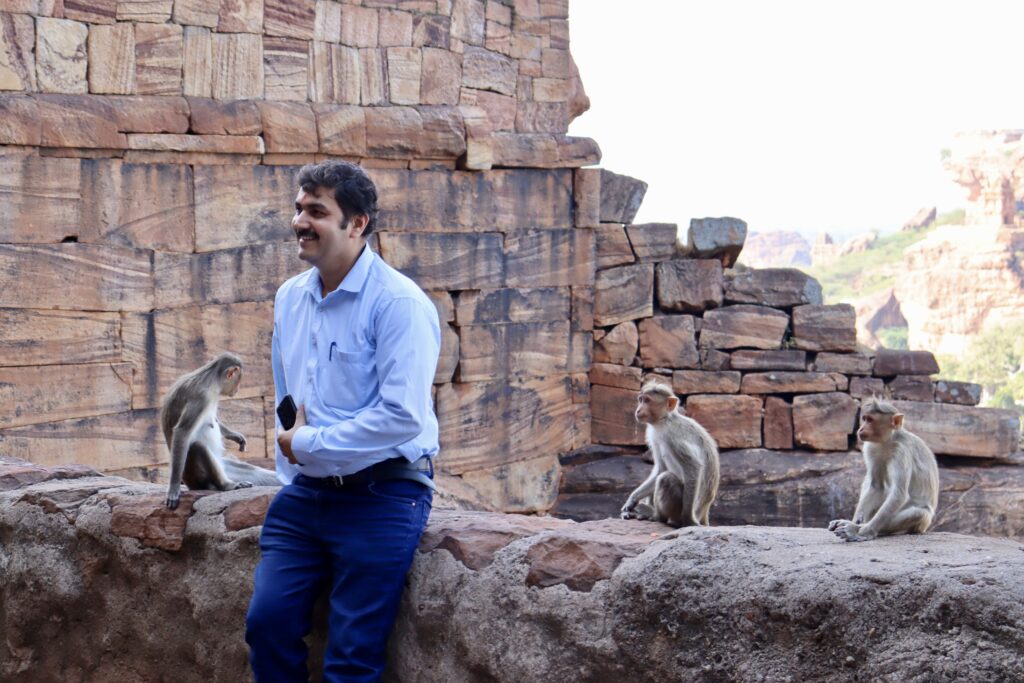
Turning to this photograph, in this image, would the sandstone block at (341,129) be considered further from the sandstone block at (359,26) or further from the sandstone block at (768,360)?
the sandstone block at (768,360)

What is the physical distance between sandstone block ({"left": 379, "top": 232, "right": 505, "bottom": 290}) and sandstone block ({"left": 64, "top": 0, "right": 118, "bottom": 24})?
10.7 feet

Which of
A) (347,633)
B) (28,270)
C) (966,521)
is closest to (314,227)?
(347,633)

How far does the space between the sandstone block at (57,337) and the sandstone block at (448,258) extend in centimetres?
287

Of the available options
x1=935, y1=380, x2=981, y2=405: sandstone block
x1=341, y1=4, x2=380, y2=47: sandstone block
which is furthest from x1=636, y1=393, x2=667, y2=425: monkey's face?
x1=935, y1=380, x2=981, y2=405: sandstone block

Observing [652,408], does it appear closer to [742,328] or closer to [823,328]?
[742,328]

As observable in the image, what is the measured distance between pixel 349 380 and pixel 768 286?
37.7ft

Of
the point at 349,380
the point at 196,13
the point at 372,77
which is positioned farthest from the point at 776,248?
the point at 349,380

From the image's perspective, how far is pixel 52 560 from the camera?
477cm

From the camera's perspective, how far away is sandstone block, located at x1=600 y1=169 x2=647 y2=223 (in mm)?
14617

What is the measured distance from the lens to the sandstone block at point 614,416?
1455 centimetres

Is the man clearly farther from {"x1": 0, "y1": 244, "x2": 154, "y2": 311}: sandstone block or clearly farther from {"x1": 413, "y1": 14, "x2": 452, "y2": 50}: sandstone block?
{"x1": 413, "y1": 14, "x2": 452, "y2": 50}: sandstone block

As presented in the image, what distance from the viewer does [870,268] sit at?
204ft

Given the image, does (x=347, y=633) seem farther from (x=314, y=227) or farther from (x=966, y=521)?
(x=966, y=521)

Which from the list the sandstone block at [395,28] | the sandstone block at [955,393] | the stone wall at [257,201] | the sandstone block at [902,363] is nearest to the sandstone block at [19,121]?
the stone wall at [257,201]
